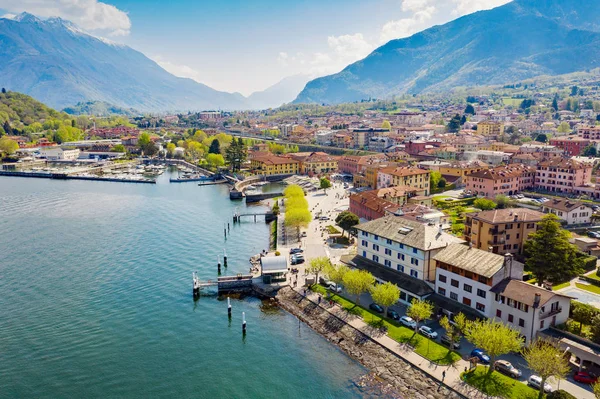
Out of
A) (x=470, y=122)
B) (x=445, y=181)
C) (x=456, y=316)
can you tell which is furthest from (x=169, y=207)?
(x=470, y=122)

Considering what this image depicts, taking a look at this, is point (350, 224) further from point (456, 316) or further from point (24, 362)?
point (24, 362)

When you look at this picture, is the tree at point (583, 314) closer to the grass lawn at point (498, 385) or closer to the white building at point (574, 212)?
the grass lawn at point (498, 385)

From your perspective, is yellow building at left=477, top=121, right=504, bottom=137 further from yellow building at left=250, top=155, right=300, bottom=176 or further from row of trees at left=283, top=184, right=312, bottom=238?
row of trees at left=283, top=184, right=312, bottom=238

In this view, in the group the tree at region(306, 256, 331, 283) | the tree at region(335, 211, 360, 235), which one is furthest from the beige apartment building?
the tree at region(306, 256, 331, 283)

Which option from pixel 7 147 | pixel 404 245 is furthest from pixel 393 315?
pixel 7 147

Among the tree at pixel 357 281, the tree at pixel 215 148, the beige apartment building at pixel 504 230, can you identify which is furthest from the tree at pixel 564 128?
the tree at pixel 357 281

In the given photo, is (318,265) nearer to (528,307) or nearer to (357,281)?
(357,281)
